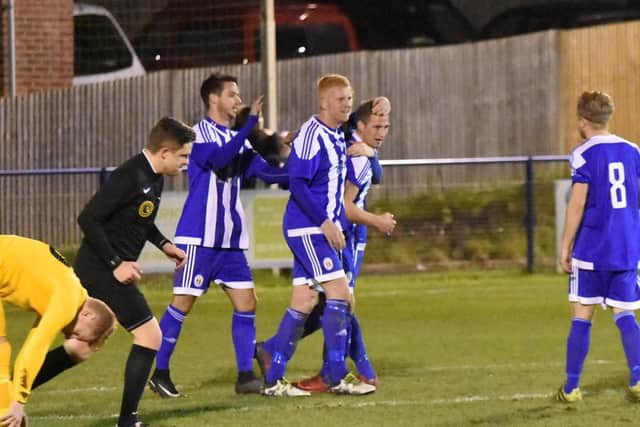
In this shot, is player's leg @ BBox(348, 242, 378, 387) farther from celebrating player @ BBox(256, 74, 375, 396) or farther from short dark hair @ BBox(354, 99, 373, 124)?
short dark hair @ BBox(354, 99, 373, 124)

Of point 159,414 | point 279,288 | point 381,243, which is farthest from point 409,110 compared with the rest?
point 159,414

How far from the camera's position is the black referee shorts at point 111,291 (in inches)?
331

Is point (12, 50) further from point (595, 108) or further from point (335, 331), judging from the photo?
point (595, 108)

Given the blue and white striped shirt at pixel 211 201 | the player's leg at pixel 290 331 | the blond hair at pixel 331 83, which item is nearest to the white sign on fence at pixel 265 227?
the blue and white striped shirt at pixel 211 201

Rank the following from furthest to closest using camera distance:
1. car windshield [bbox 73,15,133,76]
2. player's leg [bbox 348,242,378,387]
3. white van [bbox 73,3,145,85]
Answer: car windshield [bbox 73,15,133,76]
white van [bbox 73,3,145,85]
player's leg [bbox 348,242,378,387]

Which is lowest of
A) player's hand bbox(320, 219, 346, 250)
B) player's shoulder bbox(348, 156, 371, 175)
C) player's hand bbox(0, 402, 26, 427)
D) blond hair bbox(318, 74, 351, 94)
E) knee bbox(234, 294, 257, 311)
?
player's hand bbox(0, 402, 26, 427)

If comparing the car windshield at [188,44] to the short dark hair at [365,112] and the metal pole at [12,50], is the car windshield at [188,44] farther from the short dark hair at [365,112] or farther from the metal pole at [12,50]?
the short dark hair at [365,112]

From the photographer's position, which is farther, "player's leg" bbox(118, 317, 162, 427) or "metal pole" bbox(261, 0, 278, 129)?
"metal pole" bbox(261, 0, 278, 129)

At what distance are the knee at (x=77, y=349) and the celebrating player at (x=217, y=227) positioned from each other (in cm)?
202

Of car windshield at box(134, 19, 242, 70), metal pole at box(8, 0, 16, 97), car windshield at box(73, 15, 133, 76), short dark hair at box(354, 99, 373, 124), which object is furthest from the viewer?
car windshield at box(73, 15, 133, 76)

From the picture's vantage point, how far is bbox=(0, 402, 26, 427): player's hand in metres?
7.09

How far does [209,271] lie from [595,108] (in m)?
2.73

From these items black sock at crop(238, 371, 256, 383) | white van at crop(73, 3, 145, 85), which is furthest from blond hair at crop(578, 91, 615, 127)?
white van at crop(73, 3, 145, 85)

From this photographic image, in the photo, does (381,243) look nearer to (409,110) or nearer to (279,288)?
(279,288)
